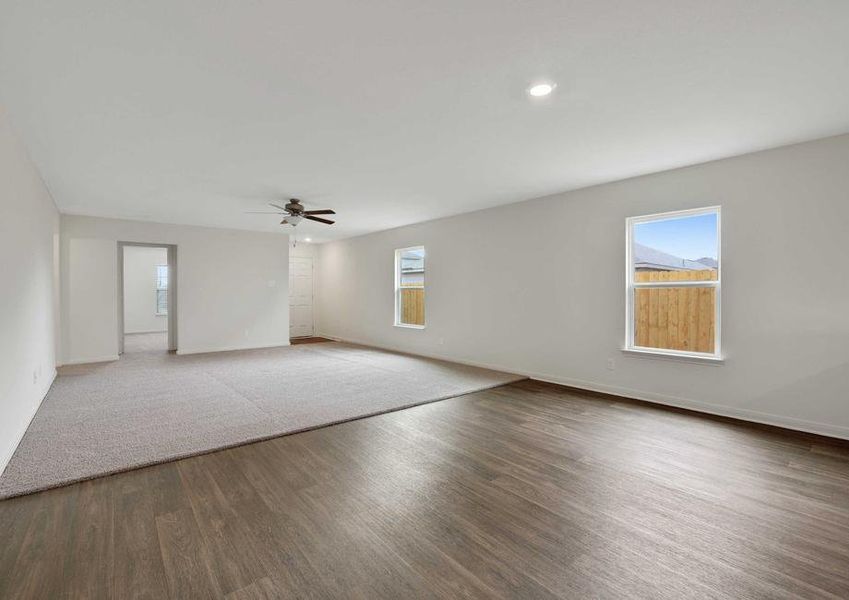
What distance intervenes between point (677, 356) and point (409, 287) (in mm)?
4760

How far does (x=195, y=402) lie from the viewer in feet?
13.6

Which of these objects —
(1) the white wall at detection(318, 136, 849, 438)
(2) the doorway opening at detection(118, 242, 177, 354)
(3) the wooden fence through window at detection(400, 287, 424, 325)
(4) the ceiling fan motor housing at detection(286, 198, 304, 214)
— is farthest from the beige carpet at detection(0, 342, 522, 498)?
(2) the doorway opening at detection(118, 242, 177, 354)

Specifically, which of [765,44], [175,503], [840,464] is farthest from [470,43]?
[840,464]

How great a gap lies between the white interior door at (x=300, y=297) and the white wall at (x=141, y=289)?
346cm

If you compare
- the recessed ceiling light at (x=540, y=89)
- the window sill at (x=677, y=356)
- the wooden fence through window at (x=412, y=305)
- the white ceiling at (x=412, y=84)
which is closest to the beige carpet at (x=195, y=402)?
the wooden fence through window at (x=412, y=305)

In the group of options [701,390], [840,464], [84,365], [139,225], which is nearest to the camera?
[840,464]

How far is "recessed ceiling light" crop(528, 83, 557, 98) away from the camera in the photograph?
7.97ft

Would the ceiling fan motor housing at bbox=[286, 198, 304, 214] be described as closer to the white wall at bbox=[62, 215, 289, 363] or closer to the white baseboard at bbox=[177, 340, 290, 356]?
the white wall at bbox=[62, 215, 289, 363]

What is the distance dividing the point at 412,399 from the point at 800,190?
3.98 metres

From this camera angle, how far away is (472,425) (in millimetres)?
3496

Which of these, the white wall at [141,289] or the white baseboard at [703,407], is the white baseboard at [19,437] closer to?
the white baseboard at [703,407]

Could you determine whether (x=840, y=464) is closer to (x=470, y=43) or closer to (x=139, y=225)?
(x=470, y=43)

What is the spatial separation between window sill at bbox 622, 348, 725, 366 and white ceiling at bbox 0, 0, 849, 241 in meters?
1.91

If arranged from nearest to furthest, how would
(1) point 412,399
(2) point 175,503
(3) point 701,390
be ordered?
1. (2) point 175,503
2. (3) point 701,390
3. (1) point 412,399
